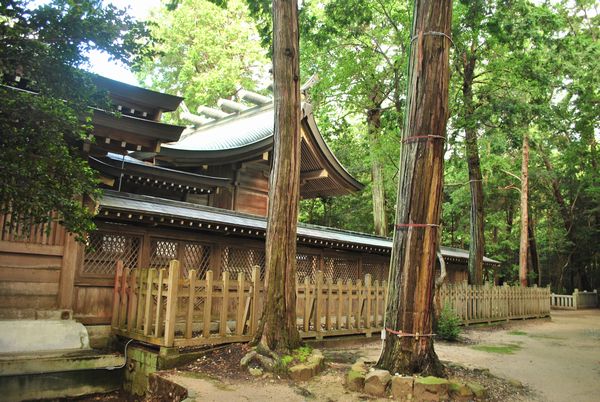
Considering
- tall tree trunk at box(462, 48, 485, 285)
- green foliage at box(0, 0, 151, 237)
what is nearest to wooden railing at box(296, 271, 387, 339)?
green foliage at box(0, 0, 151, 237)

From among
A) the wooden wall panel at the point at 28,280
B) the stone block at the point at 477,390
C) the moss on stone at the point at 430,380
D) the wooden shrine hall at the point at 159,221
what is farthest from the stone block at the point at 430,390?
the wooden wall panel at the point at 28,280

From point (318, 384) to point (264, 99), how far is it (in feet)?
47.2

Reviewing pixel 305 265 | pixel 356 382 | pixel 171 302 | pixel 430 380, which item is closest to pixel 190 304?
pixel 171 302

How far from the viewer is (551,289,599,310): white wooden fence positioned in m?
28.3

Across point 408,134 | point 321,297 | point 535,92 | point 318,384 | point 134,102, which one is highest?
point 535,92

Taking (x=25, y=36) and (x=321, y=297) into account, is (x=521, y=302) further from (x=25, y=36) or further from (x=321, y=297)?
(x=25, y=36)

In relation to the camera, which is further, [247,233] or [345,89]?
[345,89]

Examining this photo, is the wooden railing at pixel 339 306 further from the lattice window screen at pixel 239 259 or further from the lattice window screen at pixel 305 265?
the lattice window screen at pixel 239 259

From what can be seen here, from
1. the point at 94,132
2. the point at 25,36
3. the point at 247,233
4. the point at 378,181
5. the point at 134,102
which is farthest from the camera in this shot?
the point at 378,181

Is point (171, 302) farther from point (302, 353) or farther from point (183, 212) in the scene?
point (183, 212)

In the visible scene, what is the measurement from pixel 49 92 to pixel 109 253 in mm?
5336

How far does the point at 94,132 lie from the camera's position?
8562mm

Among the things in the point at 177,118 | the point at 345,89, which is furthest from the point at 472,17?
the point at 177,118

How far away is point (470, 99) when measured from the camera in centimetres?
1602
